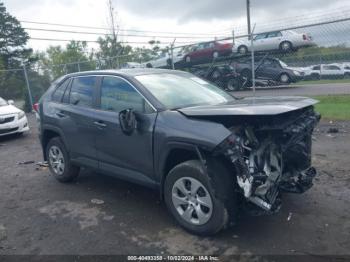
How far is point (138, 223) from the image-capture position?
443 cm

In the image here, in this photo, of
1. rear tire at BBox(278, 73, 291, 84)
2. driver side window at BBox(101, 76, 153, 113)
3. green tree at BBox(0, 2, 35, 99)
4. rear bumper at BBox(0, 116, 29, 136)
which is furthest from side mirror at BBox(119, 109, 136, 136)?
green tree at BBox(0, 2, 35, 99)

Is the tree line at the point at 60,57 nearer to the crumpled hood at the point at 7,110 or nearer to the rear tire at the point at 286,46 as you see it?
the rear tire at the point at 286,46

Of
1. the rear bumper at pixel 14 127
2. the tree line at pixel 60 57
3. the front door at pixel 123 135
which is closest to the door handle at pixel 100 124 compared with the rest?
the front door at pixel 123 135

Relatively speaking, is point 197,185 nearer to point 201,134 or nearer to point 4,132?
point 201,134

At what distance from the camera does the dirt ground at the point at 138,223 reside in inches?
149

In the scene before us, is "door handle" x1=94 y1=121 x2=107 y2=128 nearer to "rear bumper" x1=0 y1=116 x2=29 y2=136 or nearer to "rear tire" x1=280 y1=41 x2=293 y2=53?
"rear bumper" x1=0 y1=116 x2=29 y2=136

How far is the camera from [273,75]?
626 inches

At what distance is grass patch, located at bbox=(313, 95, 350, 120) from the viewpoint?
998 centimetres

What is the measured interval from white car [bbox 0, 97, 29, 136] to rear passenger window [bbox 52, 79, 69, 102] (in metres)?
5.14

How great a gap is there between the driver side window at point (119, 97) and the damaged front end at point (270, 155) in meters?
1.24

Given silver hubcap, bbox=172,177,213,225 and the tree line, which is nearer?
silver hubcap, bbox=172,177,213,225

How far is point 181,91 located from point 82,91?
1.60m

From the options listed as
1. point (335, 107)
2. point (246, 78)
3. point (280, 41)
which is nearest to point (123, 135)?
point (335, 107)

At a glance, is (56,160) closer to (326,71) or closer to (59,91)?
(59,91)
